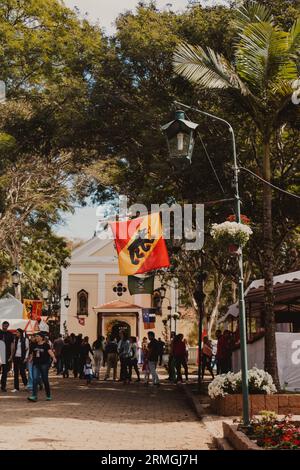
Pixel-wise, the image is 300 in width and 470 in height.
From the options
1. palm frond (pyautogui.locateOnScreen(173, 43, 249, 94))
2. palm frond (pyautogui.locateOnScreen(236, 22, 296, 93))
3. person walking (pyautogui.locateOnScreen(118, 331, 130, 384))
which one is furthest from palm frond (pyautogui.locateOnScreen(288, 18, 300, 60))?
person walking (pyautogui.locateOnScreen(118, 331, 130, 384))

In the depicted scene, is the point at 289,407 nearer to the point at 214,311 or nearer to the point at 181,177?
the point at 181,177

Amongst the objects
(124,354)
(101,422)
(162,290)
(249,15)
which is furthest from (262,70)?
(162,290)

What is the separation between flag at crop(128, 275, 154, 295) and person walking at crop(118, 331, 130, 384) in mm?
3199

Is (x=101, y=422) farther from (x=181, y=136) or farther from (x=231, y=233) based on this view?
(x=181, y=136)

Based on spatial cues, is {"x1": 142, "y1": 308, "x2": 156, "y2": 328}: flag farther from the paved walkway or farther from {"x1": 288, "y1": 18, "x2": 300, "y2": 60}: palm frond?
{"x1": 288, "y1": 18, "x2": 300, "y2": 60}: palm frond

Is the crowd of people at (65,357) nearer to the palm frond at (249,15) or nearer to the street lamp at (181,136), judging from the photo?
the street lamp at (181,136)

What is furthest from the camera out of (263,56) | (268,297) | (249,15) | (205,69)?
(249,15)

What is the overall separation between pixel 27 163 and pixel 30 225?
5600 mm

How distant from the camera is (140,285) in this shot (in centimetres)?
2156

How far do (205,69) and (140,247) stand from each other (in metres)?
4.38

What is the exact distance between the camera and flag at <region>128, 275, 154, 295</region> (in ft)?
69.4

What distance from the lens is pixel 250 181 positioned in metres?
21.3

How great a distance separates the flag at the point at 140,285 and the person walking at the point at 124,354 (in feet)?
10.5

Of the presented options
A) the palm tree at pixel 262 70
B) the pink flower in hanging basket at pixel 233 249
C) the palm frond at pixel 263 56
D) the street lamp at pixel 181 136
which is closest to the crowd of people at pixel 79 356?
the palm tree at pixel 262 70
